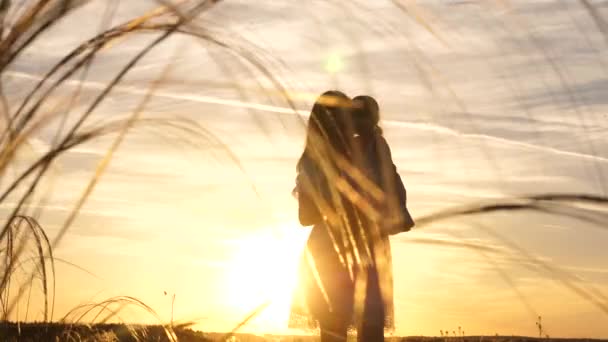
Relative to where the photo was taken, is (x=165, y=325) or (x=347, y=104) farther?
(x=165, y=325)

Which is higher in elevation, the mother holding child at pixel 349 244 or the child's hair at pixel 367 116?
the child's hair at pixel 367 116

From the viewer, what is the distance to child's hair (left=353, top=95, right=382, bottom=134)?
421cm

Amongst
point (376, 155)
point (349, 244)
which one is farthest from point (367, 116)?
point (349, 244)

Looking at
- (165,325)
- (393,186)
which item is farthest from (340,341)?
(165,325)

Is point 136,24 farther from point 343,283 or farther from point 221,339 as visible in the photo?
point 343,283

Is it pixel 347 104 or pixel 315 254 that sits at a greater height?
pixel 347 104

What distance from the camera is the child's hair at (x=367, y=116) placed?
166 inches

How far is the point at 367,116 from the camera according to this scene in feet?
14.0

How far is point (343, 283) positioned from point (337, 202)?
328 cm

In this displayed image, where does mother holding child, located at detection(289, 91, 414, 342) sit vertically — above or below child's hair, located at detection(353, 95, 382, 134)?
below

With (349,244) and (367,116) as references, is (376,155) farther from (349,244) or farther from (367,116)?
(349,244)

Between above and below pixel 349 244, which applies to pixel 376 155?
above

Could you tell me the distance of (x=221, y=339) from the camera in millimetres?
2068

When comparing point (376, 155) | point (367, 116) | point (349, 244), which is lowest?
point (349, 244)
